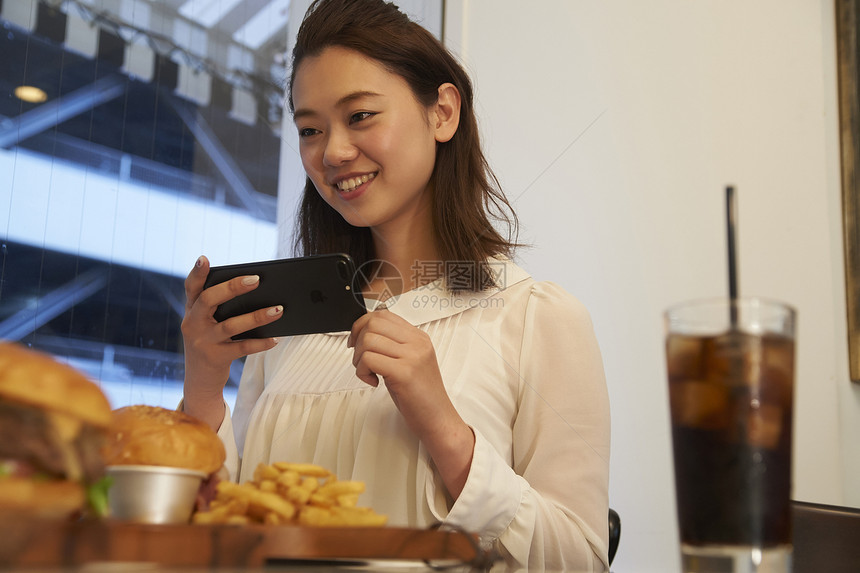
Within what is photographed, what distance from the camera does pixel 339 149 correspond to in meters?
1.08

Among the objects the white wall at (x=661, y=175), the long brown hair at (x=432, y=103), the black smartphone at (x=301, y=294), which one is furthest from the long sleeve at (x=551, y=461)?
the white wall at (x=661, y=175)

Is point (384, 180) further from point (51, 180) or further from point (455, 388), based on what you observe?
point (51, 180)

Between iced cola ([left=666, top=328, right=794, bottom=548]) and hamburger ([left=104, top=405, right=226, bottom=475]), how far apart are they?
0.33 metres

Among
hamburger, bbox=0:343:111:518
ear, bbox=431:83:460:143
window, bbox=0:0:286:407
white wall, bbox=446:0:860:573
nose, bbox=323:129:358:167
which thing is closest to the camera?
hamburger, bbox=0:343:111:518

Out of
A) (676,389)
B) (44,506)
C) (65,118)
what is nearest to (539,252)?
(65,118)

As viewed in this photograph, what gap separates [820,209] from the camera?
6.36 ft

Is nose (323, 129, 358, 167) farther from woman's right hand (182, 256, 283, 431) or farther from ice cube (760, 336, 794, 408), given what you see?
ice cube (760, 336, 794, 408)

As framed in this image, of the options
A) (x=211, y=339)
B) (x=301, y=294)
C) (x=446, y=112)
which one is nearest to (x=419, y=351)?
(x=301, y=294)

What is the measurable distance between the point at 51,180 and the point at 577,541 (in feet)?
3.95

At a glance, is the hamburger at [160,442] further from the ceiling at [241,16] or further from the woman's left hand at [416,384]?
the ceiling at [241,16]

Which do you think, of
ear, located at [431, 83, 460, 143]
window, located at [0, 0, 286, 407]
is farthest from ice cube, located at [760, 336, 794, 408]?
window, located at [0, 0, 286, 407]

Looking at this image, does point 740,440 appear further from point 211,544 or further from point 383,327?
point 383,327

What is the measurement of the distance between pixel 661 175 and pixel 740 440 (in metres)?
1.77

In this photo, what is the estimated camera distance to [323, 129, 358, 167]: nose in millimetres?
1074
